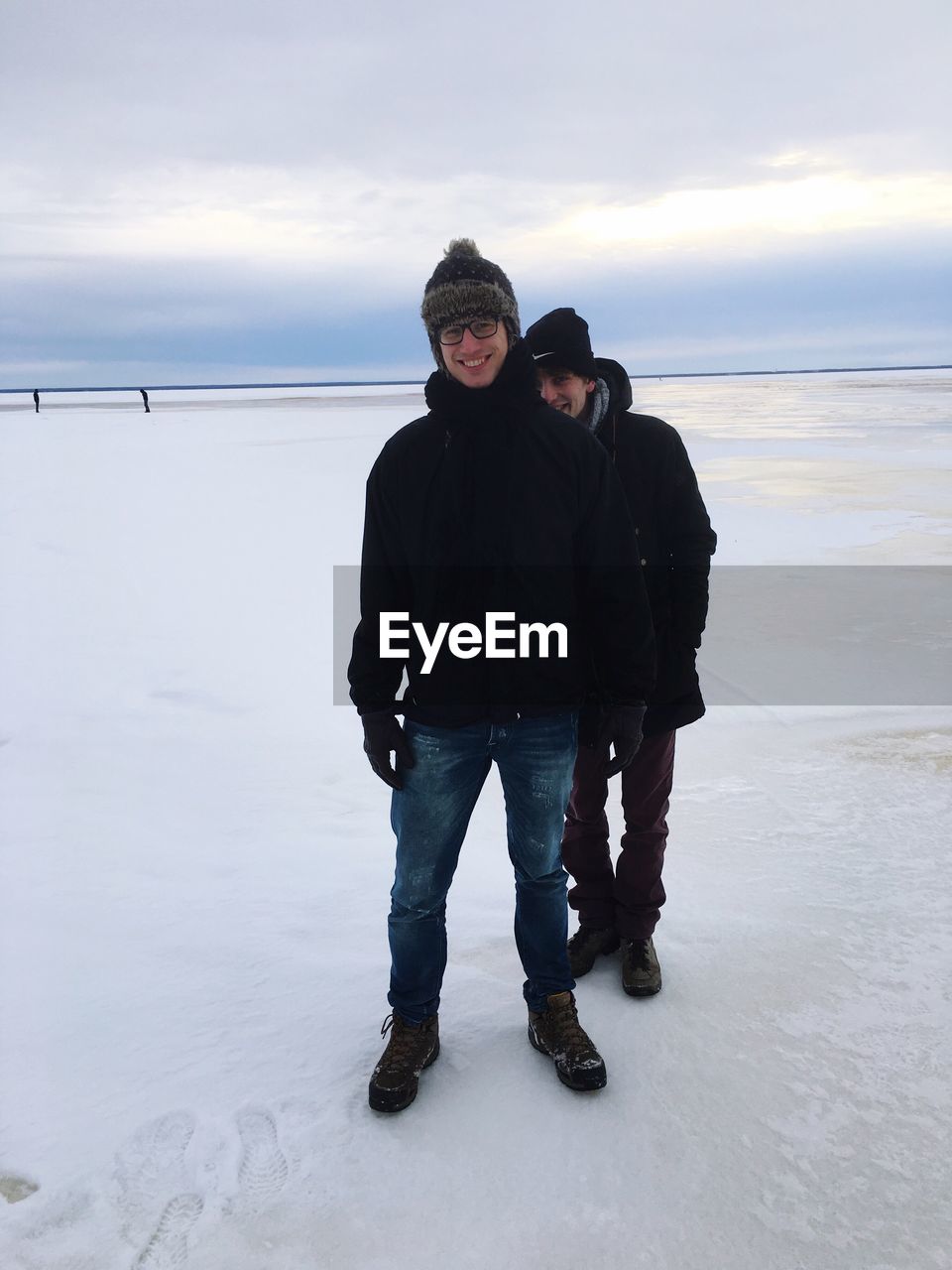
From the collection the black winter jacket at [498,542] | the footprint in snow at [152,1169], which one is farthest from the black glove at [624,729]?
the footprint in snow at [152,1169]

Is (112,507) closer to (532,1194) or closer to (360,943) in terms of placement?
(360,943)

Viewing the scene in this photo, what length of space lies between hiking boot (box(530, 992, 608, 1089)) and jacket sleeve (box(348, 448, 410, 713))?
2.79 feet

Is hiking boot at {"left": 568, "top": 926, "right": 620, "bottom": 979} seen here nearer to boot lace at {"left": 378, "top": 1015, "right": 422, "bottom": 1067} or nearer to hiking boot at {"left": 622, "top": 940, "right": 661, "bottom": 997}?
hiking boot at {"left": 622, "top": 940, "right": 661, "bottom": 997}

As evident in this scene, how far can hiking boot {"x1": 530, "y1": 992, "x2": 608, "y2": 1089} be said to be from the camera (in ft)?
6.70

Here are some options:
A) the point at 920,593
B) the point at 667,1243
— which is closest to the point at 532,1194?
the point at 667,1243

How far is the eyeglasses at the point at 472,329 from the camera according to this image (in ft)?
6.31

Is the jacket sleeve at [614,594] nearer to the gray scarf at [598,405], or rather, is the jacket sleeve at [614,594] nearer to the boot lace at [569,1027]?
the gray scarf at [598,405]

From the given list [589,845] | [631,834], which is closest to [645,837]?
[631,834]

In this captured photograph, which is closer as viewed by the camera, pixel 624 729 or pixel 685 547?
pixel 624 729

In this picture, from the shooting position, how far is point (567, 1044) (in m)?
2.10

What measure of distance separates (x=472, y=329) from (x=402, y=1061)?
1665 mm

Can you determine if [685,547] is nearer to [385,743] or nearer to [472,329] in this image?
[472,329]

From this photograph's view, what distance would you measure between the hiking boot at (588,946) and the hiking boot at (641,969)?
100 millimetres

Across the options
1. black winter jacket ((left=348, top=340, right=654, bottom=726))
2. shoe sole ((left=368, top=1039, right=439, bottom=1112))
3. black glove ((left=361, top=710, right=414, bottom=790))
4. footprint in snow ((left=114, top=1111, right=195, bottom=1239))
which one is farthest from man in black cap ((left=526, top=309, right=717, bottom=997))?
footprint in snow ((left=114, top=1111, right=195, bottom=1239))
